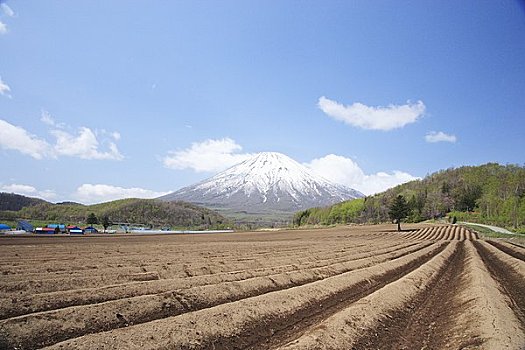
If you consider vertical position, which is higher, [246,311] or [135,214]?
[135,214]

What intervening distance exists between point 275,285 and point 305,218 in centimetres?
16021

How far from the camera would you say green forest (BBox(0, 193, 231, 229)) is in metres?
167

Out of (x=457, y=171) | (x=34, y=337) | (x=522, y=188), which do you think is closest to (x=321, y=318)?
(x=34, y=337)

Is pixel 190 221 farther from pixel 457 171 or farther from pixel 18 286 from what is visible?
pixel 18 286

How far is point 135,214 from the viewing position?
178 m

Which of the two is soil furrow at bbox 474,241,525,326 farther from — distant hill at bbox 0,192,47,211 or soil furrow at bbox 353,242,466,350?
distant hill at bbox 0,192,47,211

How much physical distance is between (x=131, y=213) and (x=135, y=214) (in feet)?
8.34

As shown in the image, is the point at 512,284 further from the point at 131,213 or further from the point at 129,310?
the point at 131,213

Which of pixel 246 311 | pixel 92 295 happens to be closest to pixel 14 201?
pixel 92 295

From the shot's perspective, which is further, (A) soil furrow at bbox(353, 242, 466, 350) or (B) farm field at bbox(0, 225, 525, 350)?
(A) soil furrow at bbox(353, 242, 466, 350)

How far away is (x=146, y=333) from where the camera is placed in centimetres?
866

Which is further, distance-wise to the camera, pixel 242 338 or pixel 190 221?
pixel 190 221

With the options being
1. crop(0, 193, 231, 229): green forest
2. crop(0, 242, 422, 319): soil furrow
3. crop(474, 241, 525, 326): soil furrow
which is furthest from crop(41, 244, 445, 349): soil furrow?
crop(0, 193, 231, 229): green forest

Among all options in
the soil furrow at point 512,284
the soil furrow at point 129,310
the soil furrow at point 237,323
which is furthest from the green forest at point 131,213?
the soil furrow at point 237,323
